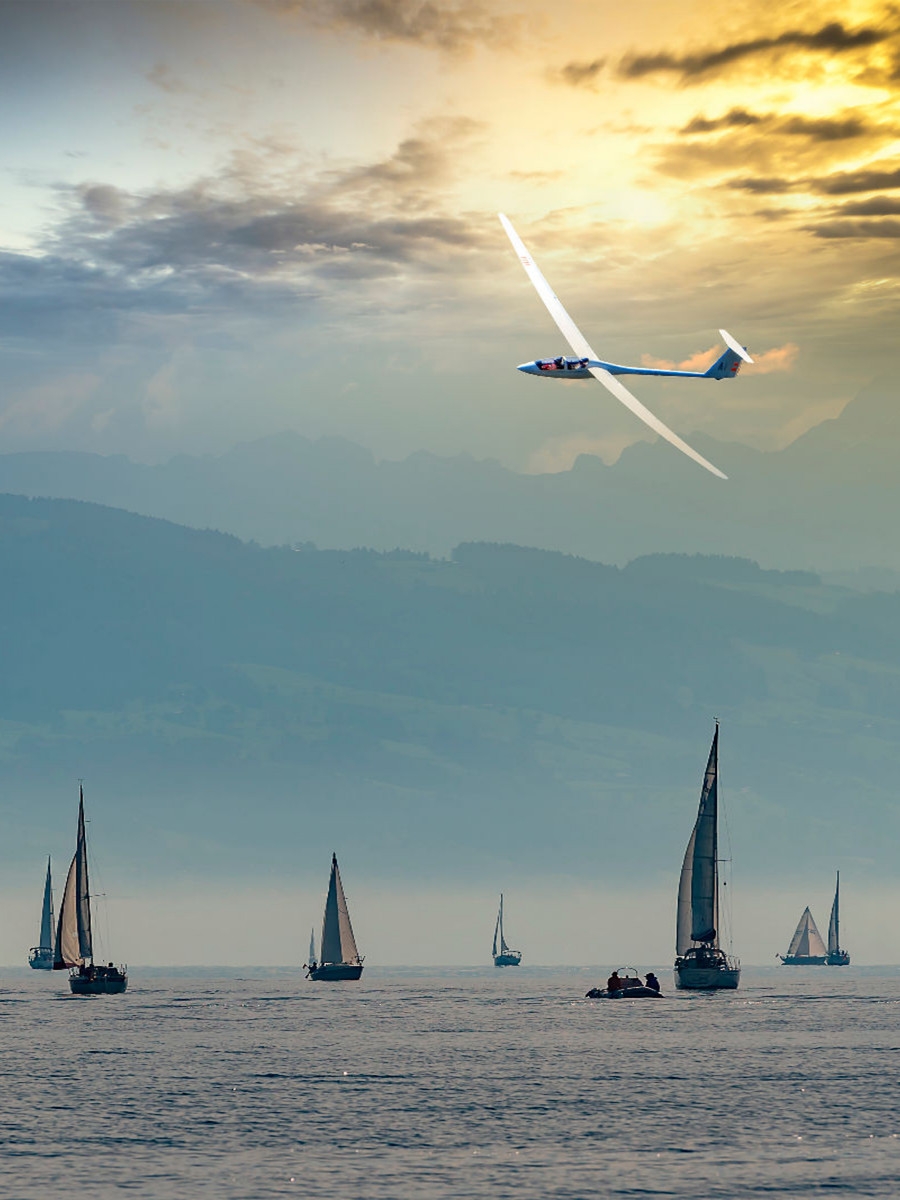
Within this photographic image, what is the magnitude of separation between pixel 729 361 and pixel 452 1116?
5682 cm

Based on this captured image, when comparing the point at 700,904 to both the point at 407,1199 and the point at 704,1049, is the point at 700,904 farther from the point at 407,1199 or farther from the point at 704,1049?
the point at 407,1199

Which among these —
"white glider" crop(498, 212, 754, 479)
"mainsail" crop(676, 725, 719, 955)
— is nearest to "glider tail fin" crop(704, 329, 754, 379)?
"white glider" crop(498, 212, 754, 479)

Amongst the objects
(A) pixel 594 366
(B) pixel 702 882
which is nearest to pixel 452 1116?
(A) pixel 594 366

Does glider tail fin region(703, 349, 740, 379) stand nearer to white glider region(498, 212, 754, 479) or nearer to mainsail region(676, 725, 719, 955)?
white glider region(498, 212, 754, 479)

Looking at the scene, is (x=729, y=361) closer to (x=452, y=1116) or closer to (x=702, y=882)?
(x=452, y=1116)

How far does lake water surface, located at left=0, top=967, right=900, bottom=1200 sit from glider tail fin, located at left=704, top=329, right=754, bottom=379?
49.4 m

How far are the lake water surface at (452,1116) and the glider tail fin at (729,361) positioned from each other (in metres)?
49.4

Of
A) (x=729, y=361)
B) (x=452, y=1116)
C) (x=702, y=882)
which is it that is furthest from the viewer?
(x=702, y=882)

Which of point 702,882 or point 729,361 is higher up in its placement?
point 729,361

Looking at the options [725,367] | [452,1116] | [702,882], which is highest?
[725,367]

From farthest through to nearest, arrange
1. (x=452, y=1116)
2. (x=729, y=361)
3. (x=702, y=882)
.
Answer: (x=702, y=882) → (x=729, y=361) → (x=452, y=1116)

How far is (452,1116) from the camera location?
9788 centimetres

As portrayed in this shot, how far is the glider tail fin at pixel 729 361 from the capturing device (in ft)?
399

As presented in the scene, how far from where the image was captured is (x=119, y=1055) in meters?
141
